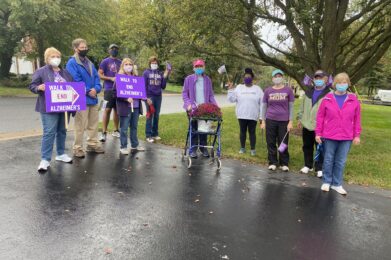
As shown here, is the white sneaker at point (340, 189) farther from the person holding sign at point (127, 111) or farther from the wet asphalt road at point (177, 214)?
the person holding sign at point (127, 111)

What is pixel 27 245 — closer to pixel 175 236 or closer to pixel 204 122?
pixel 175 236

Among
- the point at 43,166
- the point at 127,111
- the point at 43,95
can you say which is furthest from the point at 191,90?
the point at 43,166

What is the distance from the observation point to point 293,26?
11.0 meters

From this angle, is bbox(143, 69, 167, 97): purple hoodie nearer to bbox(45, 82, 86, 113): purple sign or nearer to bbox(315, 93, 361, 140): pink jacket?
bbox(45, 82, 86, 113): purple sign

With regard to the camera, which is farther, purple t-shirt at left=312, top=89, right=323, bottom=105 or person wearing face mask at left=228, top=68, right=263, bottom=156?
person wearing face mask at left=228, top=68, right=263, bottom=156

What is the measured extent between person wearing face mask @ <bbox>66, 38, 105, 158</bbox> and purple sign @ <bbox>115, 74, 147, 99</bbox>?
514mm

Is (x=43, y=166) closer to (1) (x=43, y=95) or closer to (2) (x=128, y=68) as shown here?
(1) (x=43, y=95)

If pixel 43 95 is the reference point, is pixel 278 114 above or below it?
below

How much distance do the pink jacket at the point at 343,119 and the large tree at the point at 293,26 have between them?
3.03 m

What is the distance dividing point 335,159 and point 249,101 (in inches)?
101

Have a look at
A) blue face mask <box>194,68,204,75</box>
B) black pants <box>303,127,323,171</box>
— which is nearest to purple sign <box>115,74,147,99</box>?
blue face mask <box>194,68,204,75</box>

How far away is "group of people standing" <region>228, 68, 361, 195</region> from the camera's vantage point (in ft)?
20.6

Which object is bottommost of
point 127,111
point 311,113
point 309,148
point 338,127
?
point 309,148

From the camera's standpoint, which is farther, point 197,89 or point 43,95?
point 197,89
